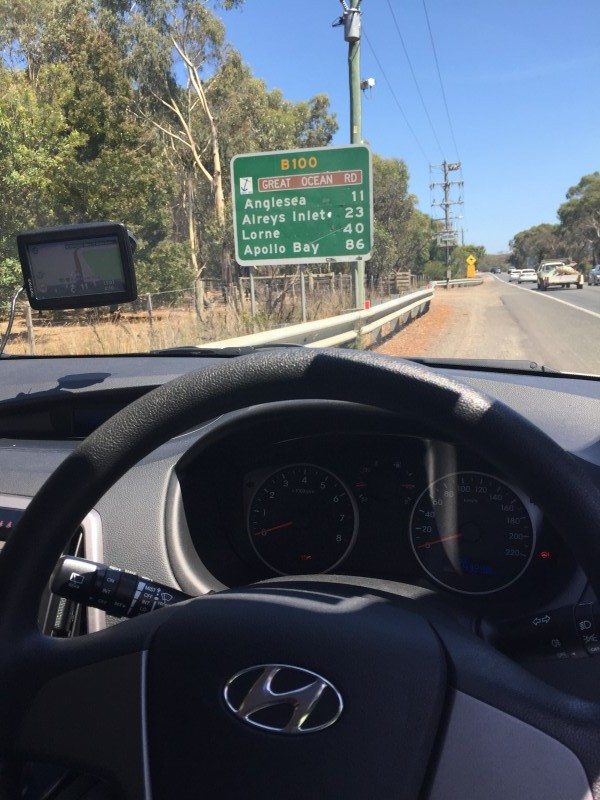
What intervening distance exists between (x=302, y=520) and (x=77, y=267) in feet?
4.69

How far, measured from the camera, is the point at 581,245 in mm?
86000

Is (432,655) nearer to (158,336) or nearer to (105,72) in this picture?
(158,336)

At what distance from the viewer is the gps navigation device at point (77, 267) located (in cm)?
299

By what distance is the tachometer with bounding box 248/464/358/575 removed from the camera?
7.94 feet

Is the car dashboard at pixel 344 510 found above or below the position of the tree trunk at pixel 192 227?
below

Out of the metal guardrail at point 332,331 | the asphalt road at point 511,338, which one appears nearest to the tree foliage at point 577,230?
the asphalt road at point 511,338

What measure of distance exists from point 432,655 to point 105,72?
24831mm

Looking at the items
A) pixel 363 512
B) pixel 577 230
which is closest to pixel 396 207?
pixel 577 230

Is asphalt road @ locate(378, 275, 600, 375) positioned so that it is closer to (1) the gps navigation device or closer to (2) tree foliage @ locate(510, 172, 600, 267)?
(1) the gps navigation device

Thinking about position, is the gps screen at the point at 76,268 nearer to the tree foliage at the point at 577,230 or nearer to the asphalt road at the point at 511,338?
the asphalt road at the point at 511,338

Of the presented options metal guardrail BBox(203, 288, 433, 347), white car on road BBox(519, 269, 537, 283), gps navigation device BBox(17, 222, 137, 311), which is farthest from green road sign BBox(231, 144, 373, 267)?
white car on road BBox(519, 269, 537, 283)

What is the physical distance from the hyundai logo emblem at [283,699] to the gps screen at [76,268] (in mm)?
1977

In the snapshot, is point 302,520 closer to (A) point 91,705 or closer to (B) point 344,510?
(B) point 344,510

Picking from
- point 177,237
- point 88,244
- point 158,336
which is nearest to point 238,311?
point 158,336
